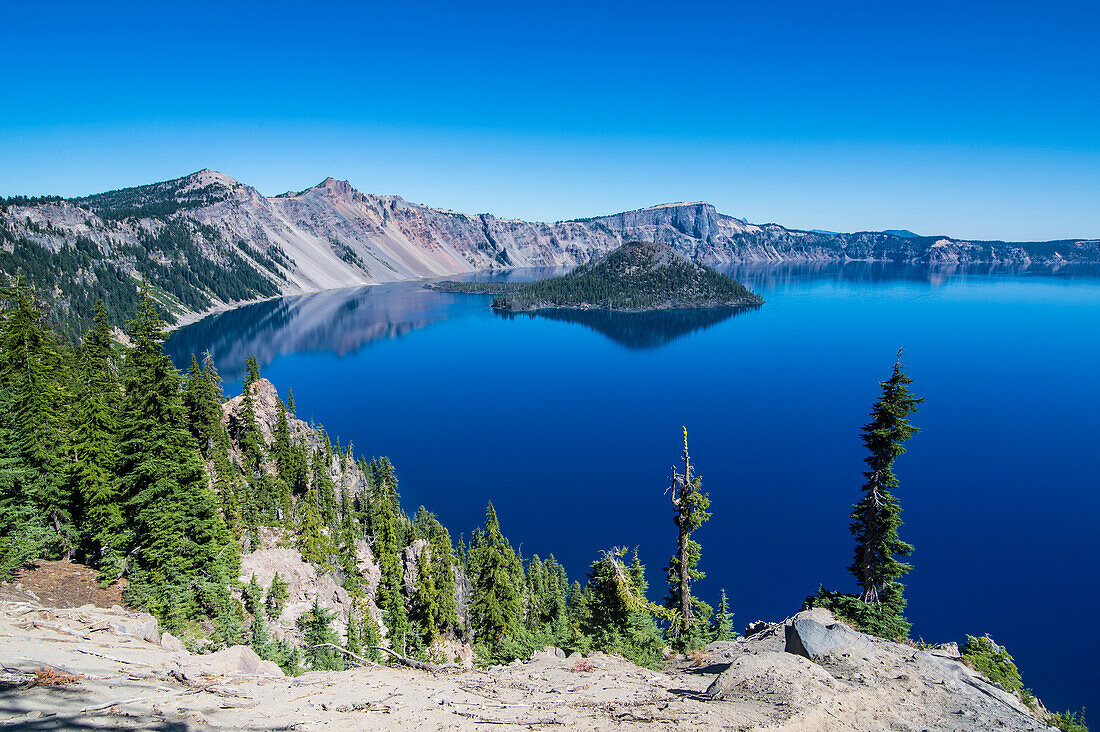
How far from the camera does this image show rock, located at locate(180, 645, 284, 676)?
11.3m

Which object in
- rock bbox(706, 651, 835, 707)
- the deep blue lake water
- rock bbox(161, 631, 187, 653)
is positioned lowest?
the deep blue lake water

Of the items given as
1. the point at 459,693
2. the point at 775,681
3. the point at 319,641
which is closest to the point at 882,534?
the point at 775,681

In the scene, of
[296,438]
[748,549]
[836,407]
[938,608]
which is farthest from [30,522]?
[836,407]

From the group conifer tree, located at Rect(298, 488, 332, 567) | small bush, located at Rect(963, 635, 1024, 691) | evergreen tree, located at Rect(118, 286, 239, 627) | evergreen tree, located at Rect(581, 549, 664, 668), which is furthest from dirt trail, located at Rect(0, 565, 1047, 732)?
conifer tree, located at Rect(298, 488, 332, 567)

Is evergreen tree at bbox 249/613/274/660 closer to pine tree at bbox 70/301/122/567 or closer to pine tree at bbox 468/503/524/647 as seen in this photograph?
pine tree at bbox 70/301/122/567

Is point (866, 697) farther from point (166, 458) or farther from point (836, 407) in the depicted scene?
point (836, 407)

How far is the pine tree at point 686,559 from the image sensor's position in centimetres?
2442

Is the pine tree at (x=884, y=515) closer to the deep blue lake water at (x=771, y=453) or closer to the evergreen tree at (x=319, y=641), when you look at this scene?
the deep blue lake water at (x=771, y=453)

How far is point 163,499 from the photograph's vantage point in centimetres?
2070

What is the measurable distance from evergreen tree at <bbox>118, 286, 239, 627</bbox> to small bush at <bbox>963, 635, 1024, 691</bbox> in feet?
99.4

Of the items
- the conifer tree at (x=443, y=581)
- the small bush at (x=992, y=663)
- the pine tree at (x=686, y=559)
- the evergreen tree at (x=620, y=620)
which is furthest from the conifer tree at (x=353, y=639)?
the small bush at (x=992, y=663)

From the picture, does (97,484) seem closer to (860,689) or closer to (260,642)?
(260,642)

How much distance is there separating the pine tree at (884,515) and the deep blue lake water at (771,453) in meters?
19.8

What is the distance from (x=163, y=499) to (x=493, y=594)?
21122 mm
